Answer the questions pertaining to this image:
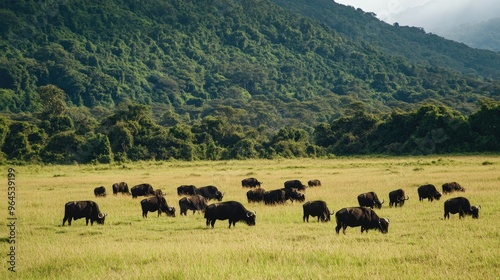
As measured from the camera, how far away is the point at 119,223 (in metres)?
19.3

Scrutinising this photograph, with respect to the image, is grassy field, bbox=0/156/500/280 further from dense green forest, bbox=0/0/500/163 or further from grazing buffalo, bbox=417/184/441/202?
dense green forest, bbox=0/0/500/163

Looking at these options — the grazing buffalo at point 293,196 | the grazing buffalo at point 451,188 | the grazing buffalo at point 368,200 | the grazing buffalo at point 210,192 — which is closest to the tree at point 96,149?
the grazing buffalo at point 210,192

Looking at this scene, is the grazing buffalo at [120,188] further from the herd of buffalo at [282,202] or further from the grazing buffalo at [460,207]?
the grazing buffalo at [460,207]

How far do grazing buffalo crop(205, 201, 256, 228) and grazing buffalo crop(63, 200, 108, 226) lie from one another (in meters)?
4.28

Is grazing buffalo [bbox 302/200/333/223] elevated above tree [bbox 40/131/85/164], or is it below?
below

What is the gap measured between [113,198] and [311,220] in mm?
12495

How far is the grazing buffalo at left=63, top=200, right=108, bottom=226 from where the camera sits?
1898 centimetres

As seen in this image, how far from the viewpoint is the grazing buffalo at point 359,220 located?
15477mm

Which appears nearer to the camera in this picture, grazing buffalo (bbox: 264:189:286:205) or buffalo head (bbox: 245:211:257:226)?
buffalo head (bbox: 245:211:257:226)

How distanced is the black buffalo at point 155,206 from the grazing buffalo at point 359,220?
8.02 metres

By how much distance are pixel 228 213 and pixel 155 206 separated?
4.39 meters

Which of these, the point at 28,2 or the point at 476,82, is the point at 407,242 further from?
the point at 28,2

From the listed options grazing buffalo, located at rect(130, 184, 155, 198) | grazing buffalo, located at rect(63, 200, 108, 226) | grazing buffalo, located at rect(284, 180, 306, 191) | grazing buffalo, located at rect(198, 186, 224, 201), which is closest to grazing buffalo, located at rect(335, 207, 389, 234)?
grazing buffalo, located at rect(63, 200, 108, 226)

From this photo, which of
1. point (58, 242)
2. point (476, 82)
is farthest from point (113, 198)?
point (476, 82)
